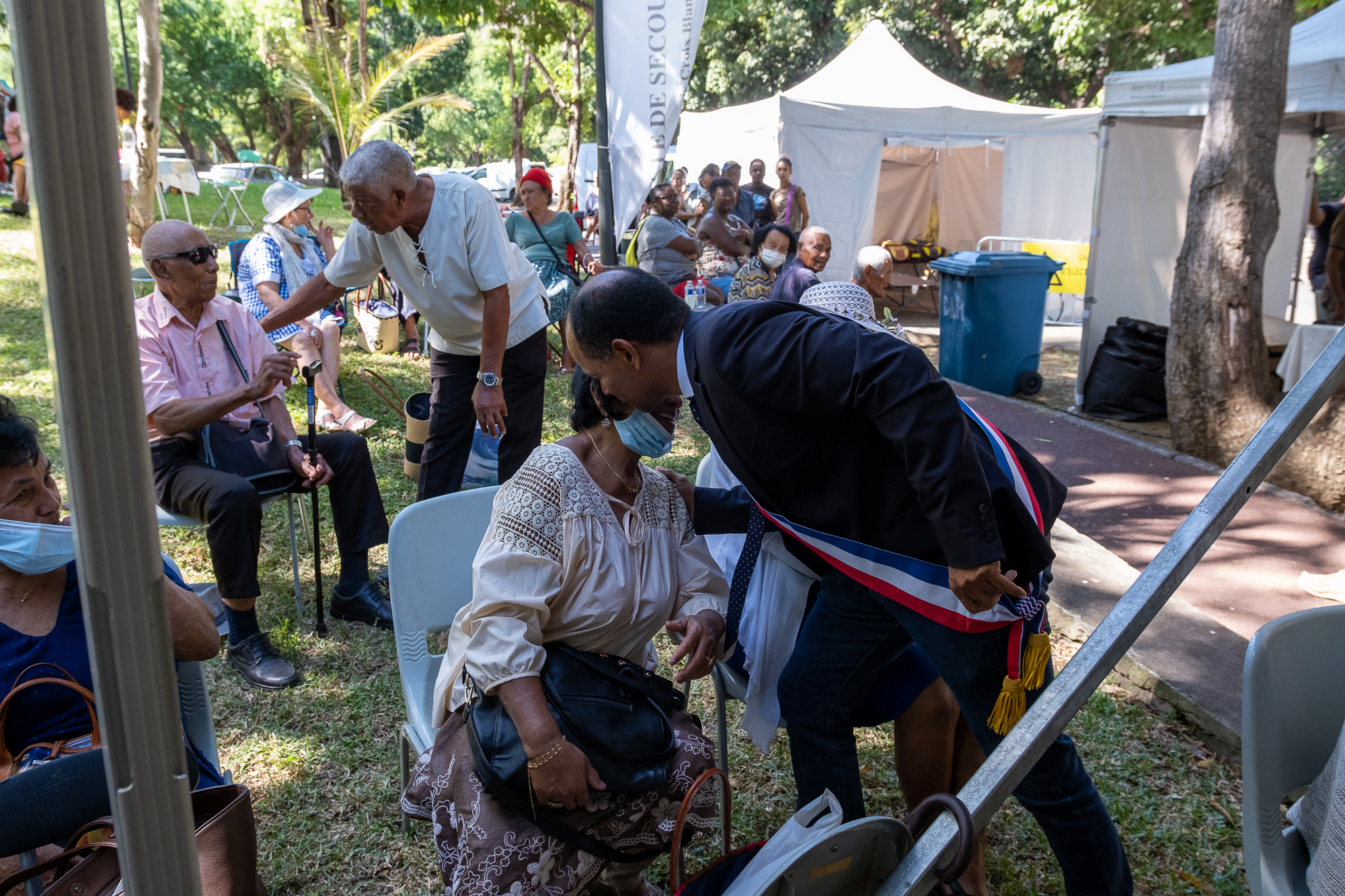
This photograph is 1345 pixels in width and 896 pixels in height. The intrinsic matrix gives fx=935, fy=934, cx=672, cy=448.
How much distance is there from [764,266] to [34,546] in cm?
601

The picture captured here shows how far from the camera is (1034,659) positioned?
1.85 meters

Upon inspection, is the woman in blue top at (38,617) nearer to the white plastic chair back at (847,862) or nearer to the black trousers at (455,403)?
the white plastic chair back at (847,862)

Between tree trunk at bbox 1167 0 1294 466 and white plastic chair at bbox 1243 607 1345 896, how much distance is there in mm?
5135

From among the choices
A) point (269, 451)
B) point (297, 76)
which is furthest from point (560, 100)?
point (269, 451)

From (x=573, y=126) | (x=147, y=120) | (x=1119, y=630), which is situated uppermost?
(x=573, y=126)

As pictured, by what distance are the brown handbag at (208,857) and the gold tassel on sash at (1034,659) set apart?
4.81 feet

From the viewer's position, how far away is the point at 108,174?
75 centimetres

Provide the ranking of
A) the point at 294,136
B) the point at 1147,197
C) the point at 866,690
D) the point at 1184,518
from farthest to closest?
1. the point at 294,136
2. the point at 1147,197
3. the point at 1184,518
4. the point at 866,690

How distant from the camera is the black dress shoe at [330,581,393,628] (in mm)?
3922

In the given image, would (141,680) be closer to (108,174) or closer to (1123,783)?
(108,174)

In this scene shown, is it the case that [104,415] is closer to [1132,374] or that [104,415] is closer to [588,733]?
[588,733]

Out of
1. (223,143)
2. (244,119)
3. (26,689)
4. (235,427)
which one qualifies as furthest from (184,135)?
(26,689)

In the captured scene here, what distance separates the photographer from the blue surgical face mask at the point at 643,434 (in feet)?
6.66

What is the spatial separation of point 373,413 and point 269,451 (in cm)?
331
